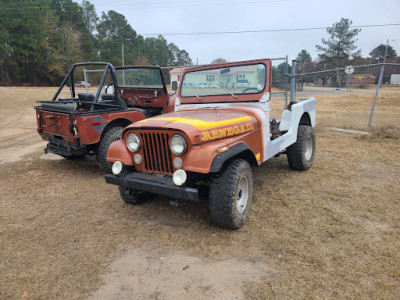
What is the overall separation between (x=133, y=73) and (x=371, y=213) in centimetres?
544

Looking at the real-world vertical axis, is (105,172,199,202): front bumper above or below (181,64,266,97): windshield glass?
below

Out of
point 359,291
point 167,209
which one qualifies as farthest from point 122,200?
point 359,291

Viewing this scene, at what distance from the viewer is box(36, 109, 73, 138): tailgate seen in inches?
187

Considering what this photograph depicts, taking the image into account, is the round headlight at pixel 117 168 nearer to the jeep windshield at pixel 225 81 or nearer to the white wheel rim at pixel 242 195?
the white wheel rim at pixel 242 195

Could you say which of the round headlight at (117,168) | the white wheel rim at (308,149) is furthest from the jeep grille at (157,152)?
the white wheel rim at (308,149)

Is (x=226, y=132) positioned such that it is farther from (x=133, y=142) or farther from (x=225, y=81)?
(x=225, y=81)

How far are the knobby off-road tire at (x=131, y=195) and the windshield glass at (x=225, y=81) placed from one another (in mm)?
1712

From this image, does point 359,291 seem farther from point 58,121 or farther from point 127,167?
point 58,121

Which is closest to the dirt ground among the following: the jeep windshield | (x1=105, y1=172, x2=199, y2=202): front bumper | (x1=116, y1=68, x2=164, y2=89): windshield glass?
(x1=105, y1=172, x2=199, y2=202): front bumper

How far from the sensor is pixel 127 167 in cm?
332

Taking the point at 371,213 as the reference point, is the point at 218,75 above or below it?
above

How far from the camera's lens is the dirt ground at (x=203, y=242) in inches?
93.3

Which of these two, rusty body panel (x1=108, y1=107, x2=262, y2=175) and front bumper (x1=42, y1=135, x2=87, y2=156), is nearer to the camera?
rusty body panel (x1=108, y1=107, x2=262, y2=175)

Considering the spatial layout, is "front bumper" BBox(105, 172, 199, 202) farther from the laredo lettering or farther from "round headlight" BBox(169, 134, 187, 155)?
the laredo lettering
